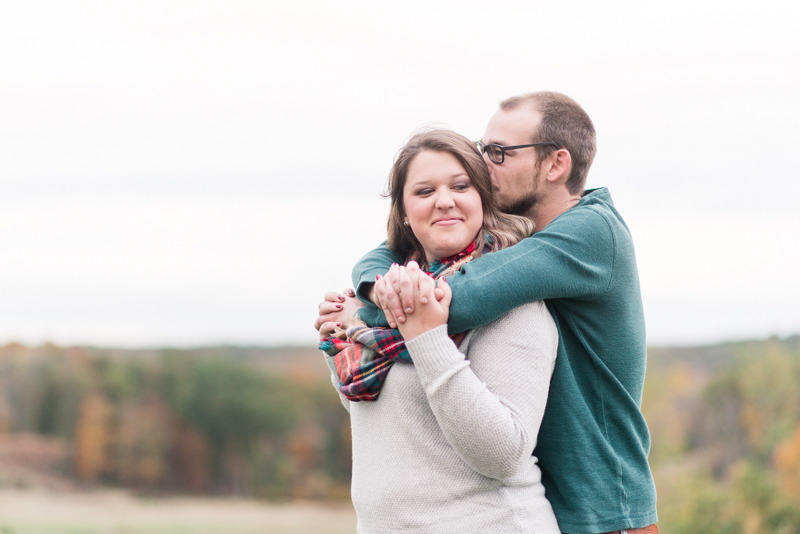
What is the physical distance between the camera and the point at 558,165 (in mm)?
3105

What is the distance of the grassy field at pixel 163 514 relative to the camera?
4275 cm

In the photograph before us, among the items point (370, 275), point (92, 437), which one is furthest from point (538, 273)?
point (92, 437)

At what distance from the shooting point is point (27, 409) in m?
44.8

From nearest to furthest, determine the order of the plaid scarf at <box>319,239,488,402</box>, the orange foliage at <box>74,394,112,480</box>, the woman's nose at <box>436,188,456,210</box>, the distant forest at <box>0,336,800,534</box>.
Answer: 1. the plaid scarf at <box>319,239,488,402</box>
2. the woman's nose at <box>436,188,456,210</box>
3. the distant forest at <box>0,336,800,534</box>
4. the orange foliage at <box>74,394,112,480</box>

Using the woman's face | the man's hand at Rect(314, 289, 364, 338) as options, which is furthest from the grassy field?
the woman's face

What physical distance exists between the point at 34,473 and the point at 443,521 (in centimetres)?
5166

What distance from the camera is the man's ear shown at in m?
3.09

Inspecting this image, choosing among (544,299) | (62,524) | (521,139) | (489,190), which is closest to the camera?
(544,299)

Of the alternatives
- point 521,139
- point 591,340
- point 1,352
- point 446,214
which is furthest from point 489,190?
point 1,352

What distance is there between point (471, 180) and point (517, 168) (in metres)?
0.41

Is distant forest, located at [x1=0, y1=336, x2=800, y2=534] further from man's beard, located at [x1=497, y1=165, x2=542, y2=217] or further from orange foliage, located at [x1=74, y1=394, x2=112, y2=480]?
man's beard, located at [x1=497, y1=165, x2=542, y2=217]

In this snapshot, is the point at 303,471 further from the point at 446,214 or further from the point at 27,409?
the point at 446,214

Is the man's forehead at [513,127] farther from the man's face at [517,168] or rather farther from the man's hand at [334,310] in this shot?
the man's hand at [334,310]

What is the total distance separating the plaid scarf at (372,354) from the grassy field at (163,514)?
43.8 m
